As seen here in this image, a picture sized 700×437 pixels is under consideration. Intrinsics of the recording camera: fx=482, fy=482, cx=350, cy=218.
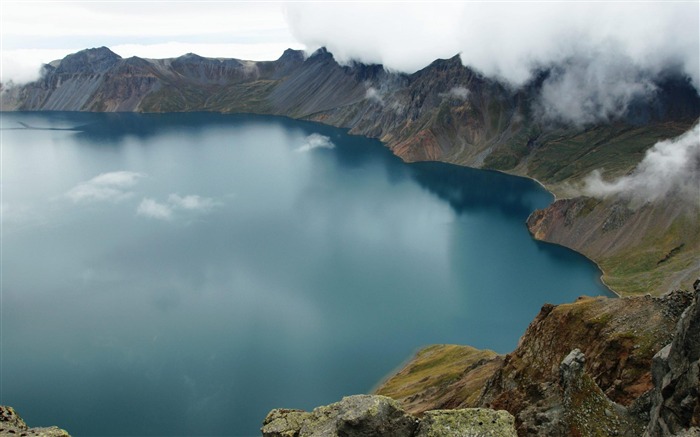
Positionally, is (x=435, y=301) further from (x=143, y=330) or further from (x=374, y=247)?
(x=143, y=330)

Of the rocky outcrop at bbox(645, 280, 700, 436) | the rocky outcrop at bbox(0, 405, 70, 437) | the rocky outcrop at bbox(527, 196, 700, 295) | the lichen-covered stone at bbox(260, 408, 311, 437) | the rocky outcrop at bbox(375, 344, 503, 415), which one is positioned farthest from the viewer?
the rocky outcrop at bbox(527, 196, 700, 295)

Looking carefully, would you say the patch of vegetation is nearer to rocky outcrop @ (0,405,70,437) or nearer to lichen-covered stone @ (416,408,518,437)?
lichen-covered stone @ (416,408,518,437)

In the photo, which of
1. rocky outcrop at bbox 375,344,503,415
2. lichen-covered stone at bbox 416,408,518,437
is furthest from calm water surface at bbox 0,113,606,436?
lichen-covered stone at bbox 416,408,518,437

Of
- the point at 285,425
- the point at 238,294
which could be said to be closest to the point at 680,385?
the point at 285,425

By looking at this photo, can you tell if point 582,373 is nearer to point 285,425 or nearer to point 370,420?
point 370,420

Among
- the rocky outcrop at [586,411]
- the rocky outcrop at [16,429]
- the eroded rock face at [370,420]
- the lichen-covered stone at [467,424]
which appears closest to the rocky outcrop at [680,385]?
the rocky outcrop at [586,411]

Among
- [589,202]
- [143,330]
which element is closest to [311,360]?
[143,330]

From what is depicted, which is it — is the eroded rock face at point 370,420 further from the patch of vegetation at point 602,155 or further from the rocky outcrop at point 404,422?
the patch of vegetation at point 602,155
